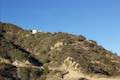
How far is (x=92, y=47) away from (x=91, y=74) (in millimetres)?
13449

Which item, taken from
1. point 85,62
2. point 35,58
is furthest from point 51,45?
point 85,62

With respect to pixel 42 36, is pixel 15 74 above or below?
A: below

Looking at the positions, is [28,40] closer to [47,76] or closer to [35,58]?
[35,58]

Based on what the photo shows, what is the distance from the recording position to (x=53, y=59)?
195 ft

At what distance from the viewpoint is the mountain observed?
173ft

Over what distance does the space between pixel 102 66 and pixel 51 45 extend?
10.7 meters

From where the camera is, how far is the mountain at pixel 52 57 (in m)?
52.6

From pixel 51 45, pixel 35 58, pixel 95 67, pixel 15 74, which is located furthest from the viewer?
pixel 51 45

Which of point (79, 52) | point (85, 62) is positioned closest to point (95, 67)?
point (85, 62)

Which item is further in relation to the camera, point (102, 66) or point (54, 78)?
point (102, 66)

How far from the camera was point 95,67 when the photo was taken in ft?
185

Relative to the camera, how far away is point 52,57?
60.5m

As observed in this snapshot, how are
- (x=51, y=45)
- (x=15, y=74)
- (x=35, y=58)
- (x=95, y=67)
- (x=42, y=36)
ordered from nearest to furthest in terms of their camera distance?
(x=15, y=74), (x=95, y=67), (x=35, y=58), (x=51, y=45), (x=42, y=36)

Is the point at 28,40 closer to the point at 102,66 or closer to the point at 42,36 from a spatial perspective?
the point at 42,36
